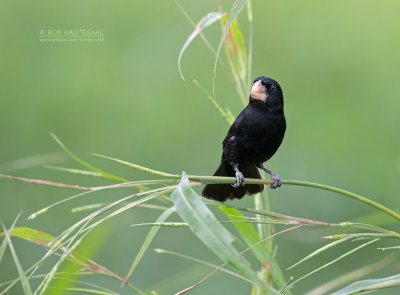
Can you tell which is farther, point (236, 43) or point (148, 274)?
point (148, 274)

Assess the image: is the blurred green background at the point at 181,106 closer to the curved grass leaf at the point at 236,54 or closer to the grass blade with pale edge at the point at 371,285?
the curved grass leaf at the point at 236,54

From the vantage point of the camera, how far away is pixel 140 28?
21.5ft

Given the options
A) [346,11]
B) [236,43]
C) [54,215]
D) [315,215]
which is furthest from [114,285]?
[346,11]

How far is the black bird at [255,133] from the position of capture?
2.74m

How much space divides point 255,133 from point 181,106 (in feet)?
10.6

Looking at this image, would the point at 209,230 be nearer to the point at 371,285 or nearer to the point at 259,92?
the point at 371,285

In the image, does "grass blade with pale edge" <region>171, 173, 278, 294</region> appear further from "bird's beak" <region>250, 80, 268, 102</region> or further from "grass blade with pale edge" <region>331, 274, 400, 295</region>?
"bird's beak" <region>250, 80, 268, 102</region>

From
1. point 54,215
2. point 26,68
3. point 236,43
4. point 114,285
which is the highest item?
point 26,68

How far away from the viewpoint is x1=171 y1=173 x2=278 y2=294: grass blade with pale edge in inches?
46.1

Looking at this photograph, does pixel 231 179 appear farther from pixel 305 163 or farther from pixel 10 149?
pixel 10 149

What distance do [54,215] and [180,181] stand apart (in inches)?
148

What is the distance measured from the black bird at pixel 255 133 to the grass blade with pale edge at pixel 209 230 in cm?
137

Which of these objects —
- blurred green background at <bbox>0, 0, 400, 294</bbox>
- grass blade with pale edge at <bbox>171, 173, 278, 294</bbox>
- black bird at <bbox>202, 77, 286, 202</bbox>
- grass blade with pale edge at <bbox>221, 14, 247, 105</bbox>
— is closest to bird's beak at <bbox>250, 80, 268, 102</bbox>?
black bird at <bbox>202, 77, 286, 202</bbox>

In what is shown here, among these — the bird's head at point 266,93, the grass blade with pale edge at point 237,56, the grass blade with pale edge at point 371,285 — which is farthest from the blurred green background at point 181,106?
the grass blade with pale edge at point 371,285
